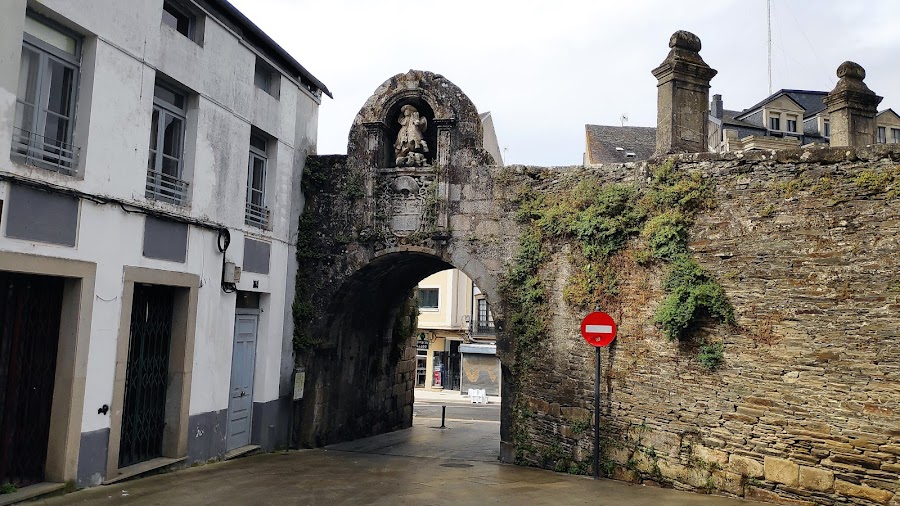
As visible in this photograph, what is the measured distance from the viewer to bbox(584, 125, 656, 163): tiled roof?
2548cm

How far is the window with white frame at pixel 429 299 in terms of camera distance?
3130 centimetres

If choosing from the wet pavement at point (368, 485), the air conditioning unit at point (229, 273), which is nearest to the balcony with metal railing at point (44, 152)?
the air conditioning unit at point (229, 273)

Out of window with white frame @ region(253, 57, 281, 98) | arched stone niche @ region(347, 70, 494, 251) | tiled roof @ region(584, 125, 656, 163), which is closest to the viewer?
window with white frame @ region(253, 57, 281, 98)

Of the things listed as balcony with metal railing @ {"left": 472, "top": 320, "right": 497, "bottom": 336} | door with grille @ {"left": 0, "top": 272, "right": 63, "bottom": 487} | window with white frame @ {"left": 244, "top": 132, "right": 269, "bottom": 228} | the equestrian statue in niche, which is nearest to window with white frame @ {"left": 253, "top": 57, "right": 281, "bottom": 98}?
window with white frame @ {"left": 244, "top": 132, "right": 269, "bottom": 228}

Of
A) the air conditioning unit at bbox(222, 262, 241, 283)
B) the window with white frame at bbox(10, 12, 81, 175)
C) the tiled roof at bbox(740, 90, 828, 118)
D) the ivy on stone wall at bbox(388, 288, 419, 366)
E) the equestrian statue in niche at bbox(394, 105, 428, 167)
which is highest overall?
the tiled roof at bbox(740, 90, 828, 118)

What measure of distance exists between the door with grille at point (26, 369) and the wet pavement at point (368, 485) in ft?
1.87

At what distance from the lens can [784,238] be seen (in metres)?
8.13

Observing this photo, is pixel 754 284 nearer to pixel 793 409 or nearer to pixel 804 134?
pixel 793 409

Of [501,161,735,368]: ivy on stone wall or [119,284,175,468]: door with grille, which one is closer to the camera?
[119,284,175,468]: door with grille

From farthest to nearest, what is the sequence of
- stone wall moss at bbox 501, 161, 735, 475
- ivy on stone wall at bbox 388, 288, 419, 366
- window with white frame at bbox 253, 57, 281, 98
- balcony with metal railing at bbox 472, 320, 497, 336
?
balcony with metal railing at bbox 472, 320, 497, 336 → ivy on stone wall at bbox 388, 288, 419, 366 → window with white frame at bbox 253, 57, 281, 98 → stone wall moss at bbox 501, 161, 735, 475

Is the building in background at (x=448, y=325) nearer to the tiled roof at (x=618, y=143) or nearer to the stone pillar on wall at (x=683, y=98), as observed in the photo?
the tiled roof at (x=618, y=143)

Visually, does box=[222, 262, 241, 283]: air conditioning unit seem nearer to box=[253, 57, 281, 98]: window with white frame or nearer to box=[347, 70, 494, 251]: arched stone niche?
box=[347, 70, 494, 251]: arched stone niche

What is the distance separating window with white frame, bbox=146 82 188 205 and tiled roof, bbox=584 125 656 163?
1846 cm

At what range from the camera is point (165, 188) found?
8.54m
